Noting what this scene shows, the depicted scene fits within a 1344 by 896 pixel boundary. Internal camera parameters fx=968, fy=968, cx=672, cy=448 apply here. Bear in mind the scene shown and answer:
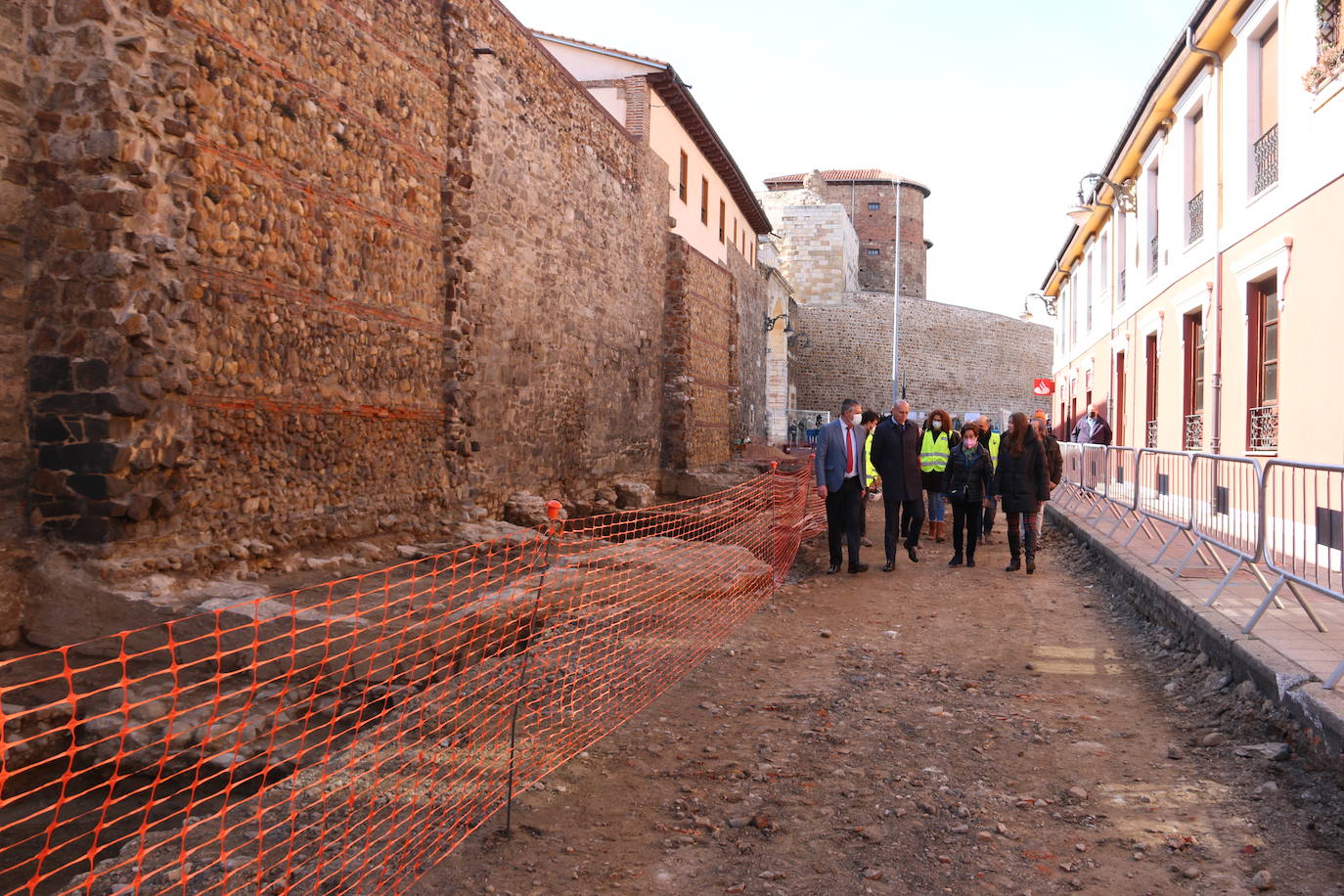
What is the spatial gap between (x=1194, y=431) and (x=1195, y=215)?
2848 millimetres

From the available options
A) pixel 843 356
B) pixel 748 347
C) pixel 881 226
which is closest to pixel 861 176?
pixel 881 226

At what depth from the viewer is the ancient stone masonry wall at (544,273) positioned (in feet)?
32.6

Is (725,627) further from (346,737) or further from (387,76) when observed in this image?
(387,76)

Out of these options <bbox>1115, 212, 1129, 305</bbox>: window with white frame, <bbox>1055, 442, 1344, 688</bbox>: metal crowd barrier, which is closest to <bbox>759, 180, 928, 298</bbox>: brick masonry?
<bbox>1115, 212, 1129, 305</bbox>: window with white frame

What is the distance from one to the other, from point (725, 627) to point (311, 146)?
15.5ft

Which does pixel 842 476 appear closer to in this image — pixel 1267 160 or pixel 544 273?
pixel 544 273

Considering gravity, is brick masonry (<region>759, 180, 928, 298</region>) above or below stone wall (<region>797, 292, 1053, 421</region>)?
above

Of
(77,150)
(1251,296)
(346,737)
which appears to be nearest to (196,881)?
(346,737)

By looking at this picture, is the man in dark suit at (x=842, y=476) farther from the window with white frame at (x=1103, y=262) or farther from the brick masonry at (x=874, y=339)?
the brick masonry at (x=874, y=339)

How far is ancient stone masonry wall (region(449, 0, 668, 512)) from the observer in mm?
9930

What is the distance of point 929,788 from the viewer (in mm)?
3928

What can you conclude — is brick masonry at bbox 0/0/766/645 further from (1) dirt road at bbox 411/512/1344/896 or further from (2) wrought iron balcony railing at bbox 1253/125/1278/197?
(2) wrought iron balcony railing at bbox 1253/125/1278/197

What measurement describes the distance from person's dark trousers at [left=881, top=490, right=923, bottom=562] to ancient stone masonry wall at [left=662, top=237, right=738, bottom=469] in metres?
7.41

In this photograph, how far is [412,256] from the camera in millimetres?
8773
